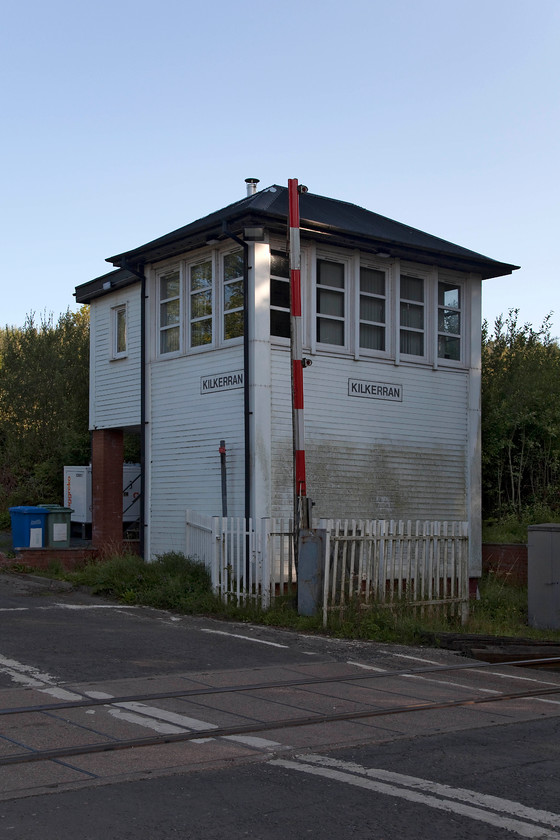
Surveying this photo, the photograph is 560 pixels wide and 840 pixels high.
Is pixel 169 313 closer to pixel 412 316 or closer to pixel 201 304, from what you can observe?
pixel 201 304

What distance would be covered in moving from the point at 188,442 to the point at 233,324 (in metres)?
2.38

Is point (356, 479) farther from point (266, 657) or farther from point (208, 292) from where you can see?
point (266, 657)

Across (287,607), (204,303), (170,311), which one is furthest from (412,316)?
(287,607)

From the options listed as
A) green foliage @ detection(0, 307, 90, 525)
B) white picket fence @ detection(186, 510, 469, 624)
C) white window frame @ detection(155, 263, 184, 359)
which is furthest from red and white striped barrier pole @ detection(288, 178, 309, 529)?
green foliage @ detection(0, 307, 90, 525)

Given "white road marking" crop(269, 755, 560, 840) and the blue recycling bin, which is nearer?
"white road marking" crop(269, 755, 560, 840)

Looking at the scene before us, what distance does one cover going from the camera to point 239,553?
13.6 m

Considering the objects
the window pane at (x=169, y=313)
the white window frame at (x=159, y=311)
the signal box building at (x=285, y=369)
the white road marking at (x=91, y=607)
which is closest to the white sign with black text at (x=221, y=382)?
the signal box building at (x=285, y=369)

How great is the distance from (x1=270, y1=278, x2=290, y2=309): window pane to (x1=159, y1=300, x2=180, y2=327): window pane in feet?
8.29

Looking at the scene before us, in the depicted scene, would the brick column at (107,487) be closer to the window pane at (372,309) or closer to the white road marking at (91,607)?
the white road marking at (91,607)

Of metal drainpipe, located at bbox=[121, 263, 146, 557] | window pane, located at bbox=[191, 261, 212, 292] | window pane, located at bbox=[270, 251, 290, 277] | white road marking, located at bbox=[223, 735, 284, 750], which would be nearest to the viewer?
white road marking, located at bbox=[223, 735, 284, 750]

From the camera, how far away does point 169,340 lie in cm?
1814

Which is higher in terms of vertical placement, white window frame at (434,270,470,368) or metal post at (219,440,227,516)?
white window frame at (434,270,470,368)

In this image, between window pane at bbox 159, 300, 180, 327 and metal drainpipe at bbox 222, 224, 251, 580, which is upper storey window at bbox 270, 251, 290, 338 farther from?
window pane at bbox 159, 300, 180, 327

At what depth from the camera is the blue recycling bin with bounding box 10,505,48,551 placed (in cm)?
1786
